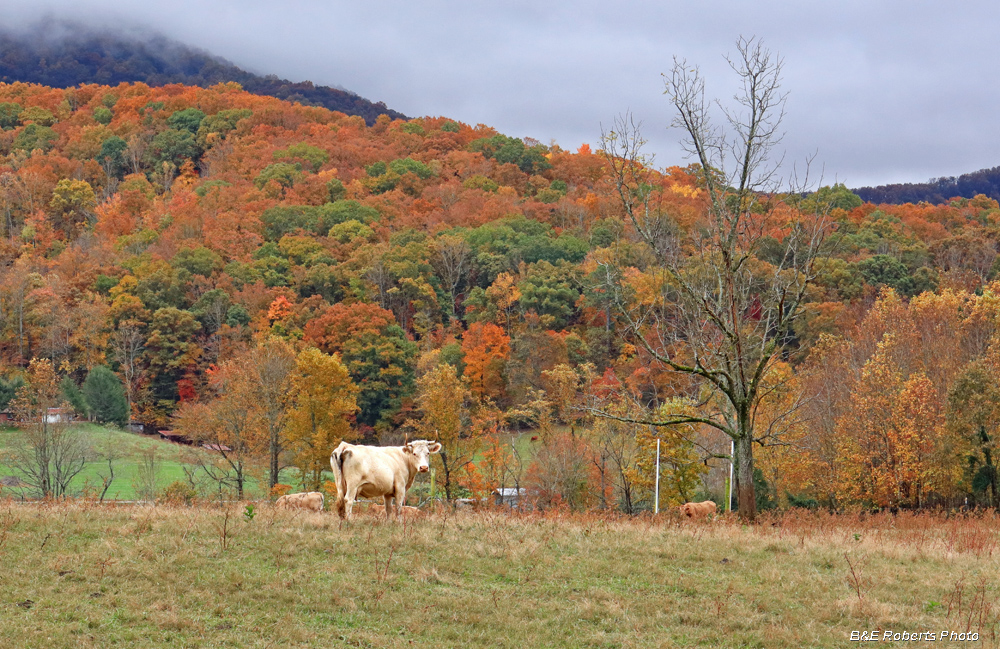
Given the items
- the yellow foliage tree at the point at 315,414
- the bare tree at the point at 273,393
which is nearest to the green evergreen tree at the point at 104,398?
the bare tree at the point at 273,393

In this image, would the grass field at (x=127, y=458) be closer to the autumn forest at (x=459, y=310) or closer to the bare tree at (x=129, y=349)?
the autumn forest at (x=459, y=310)

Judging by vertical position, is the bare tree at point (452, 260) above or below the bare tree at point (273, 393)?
above

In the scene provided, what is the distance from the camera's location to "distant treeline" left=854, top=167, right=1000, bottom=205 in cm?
14110

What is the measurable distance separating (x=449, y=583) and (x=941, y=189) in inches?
6309

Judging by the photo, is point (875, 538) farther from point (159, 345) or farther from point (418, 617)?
point (159, 345)

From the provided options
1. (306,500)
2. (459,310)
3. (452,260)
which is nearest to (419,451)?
(306,500)

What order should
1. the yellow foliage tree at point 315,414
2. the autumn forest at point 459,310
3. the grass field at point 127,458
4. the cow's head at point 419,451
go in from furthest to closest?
the grass field at point 127,458, the yellow foliage tree at point 315,414, the autumn forest at point 459,310, the cow's head at point 419,451

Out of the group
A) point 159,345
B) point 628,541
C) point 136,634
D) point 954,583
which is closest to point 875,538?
point 954,583

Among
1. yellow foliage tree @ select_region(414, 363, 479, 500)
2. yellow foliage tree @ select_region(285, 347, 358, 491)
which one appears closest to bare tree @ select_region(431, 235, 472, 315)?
yellow foliage tree @ select_region(414, 363, 479, 500)

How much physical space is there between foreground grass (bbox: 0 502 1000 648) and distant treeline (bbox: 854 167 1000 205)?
142 metres

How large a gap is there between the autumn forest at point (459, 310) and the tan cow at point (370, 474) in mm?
5298

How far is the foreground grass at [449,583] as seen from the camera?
8336 millimetres

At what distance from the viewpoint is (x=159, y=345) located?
69.5 meters

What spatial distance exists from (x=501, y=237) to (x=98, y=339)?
3908cm
